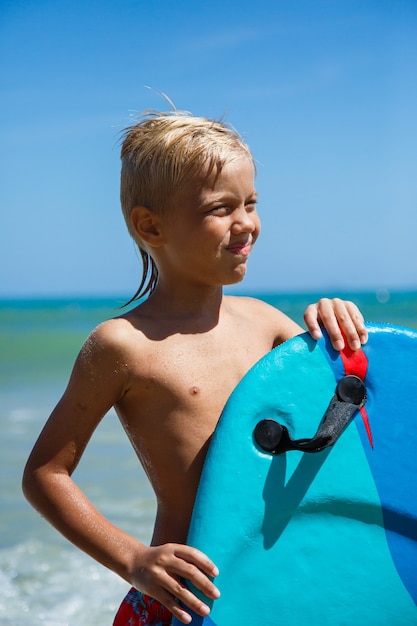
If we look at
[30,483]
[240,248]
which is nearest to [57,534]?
[30,483]

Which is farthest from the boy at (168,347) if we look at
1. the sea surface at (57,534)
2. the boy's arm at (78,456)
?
the sea surface at (57,534)

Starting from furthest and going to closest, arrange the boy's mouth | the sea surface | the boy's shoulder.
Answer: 1. the sea surface
2. the boy's shoulder
3. the boy's mouth

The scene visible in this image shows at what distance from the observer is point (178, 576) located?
1.57m

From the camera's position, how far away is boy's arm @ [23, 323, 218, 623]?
1.65 m

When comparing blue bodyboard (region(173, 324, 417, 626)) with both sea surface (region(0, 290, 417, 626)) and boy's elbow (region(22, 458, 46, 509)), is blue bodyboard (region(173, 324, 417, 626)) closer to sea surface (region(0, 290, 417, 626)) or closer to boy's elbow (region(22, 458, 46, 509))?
boy's elbow (region(22, 458, 46, 509))

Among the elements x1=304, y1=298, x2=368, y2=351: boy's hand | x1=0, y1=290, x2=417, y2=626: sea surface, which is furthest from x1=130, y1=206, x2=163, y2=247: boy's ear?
x1=0, y1=290, x2=417, y2=626: sea surface

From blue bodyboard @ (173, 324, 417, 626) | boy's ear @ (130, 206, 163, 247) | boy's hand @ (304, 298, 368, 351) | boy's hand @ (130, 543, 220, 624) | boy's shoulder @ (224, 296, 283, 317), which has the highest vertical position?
boy's ear @ (130, 206, 163, 247)

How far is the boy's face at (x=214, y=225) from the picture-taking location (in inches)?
70.1

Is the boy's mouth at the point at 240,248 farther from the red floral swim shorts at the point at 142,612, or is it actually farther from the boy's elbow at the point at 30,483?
the red floral swim shorts at the point at 142,612

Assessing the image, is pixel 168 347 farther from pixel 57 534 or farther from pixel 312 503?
pixel 57 534

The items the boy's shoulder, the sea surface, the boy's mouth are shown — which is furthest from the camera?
the sea surface

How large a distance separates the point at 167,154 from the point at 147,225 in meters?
0.16

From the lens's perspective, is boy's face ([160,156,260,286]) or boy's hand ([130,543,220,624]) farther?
boy's face ([160,156,260,286])

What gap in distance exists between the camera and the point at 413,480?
166 centimetres
